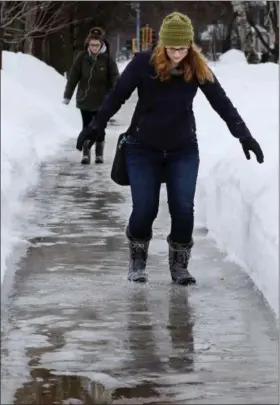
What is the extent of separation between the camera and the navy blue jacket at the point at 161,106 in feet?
20.7

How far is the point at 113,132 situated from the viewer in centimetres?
1941

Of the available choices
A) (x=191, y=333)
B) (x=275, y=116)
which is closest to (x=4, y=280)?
A: (x=191, y=333)

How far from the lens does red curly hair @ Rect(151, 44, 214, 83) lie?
6223 millimetres

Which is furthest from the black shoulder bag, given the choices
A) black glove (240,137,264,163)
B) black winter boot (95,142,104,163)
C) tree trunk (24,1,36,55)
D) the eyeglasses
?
tree trunk (24,1,36,55)

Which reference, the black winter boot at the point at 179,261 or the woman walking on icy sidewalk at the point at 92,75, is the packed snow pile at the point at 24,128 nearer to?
the woman walking on icy sidewalk at the point at 92,75

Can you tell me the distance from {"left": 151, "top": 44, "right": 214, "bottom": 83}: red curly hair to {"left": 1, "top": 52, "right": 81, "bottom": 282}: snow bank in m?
1.65

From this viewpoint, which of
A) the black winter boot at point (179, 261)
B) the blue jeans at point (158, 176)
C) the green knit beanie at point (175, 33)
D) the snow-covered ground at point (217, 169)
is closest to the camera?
the green knit beanie at point (175, 33)

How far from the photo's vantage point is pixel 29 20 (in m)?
28.2

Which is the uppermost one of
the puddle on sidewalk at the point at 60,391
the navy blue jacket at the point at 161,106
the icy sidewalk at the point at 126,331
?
the navy blue jacket at the point at 161,106

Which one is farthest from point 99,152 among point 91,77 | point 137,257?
point 137,257

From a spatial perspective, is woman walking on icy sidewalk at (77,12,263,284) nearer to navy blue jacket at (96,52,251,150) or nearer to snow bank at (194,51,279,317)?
navy blue jacket at (96,52,251,150)

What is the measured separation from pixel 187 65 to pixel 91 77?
715 centimetres

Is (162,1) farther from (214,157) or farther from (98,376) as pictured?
(98,376)

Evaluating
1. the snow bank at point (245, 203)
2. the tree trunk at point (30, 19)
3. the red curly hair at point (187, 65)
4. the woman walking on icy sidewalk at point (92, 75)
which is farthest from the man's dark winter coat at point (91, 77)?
the tree trunk at point (30, 19)
